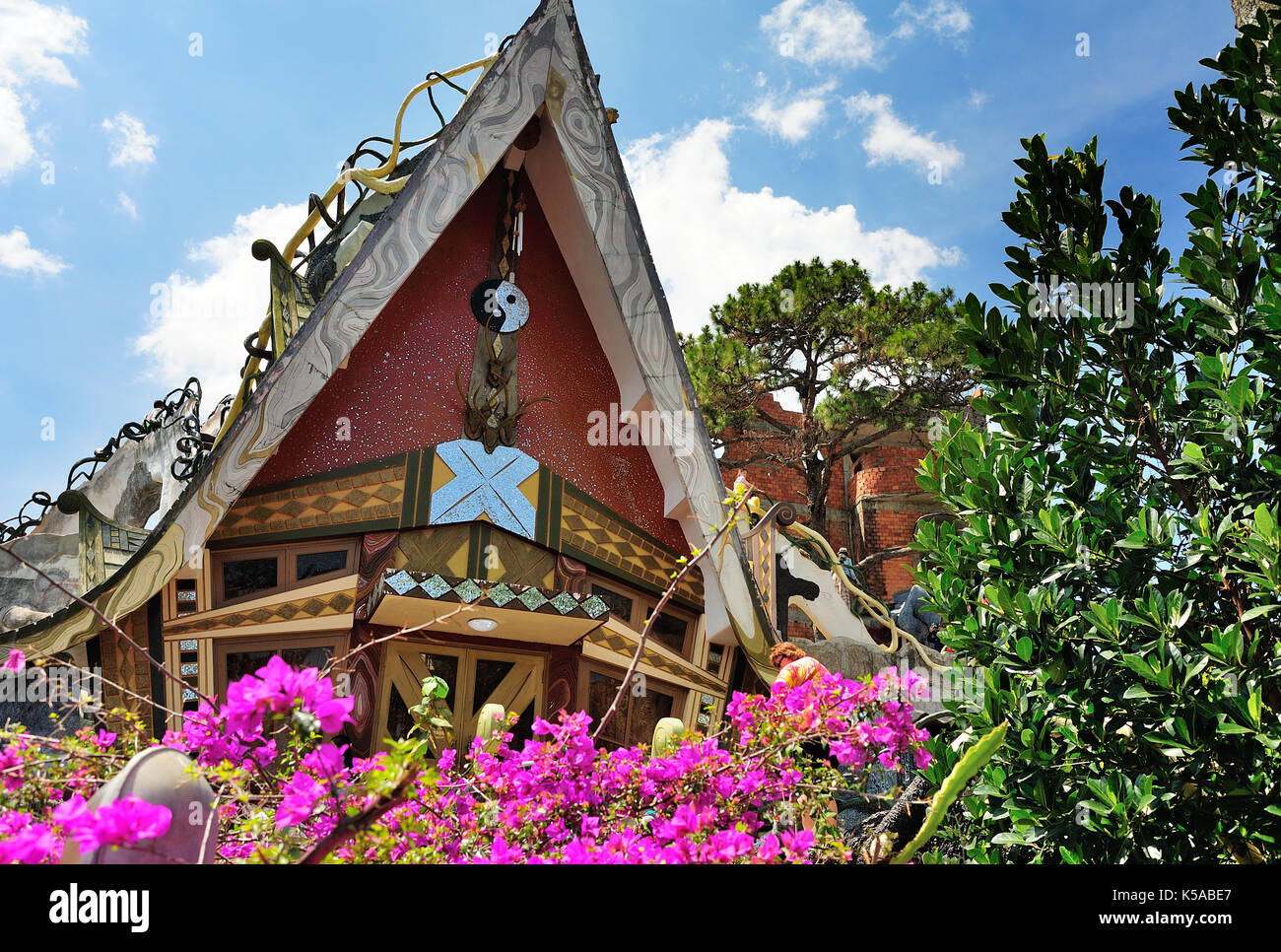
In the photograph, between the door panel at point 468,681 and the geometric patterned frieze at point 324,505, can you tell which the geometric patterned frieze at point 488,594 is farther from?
A: the door panel at point 468,681

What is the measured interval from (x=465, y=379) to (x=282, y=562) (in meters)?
1.70

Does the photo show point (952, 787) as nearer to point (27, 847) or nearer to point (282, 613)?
point (27, 847)

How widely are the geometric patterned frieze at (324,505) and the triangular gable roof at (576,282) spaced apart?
411 millimetres

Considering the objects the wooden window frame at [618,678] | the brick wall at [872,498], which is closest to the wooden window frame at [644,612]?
the wooden window frame at [618,678]

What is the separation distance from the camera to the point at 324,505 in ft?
18.7

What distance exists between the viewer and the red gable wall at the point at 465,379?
590cm

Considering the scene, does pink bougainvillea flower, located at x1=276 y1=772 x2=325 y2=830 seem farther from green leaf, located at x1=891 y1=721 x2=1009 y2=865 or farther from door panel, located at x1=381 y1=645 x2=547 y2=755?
door panel, located at x1=381 y1=645 x2=547 y2=755

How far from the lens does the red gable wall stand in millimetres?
5898

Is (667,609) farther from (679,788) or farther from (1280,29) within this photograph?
(1280,29)

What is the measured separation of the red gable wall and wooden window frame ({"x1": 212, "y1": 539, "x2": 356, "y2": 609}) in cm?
42

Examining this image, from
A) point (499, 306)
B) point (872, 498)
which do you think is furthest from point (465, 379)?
point (872, 498)

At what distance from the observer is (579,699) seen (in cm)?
623
